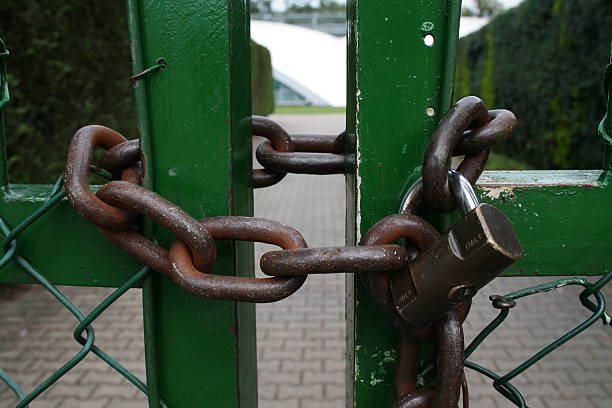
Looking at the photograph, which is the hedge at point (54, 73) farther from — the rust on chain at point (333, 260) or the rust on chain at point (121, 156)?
the rust on chain at point (333, 260)

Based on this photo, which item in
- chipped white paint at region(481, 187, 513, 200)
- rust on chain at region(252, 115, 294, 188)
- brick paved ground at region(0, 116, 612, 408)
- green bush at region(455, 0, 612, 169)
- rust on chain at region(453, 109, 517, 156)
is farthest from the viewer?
green bush at region(455, 0, 612, 169)

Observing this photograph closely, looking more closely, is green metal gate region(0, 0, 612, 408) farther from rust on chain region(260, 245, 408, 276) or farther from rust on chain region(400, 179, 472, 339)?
rust on chain region(260, 245, 408, 276)

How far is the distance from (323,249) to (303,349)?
359 cm

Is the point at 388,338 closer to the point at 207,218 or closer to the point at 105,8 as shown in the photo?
the point at 207,218

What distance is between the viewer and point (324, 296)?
5152 mm

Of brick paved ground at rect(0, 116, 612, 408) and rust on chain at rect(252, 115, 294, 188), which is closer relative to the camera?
rust on chain at rect(252, 115, 294, 188)

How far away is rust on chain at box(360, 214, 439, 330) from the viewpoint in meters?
0.73

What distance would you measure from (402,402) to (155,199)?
1.51ft

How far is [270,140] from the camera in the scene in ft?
3.18


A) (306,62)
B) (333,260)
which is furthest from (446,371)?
(306,62)

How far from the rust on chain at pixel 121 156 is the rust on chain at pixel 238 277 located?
0.17 meters

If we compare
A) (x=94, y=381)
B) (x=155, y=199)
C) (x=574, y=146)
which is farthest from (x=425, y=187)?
(x=574, y=146)

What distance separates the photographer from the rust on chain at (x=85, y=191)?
74cm

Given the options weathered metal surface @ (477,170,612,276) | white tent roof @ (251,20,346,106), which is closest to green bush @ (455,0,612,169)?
weathered metal surface @ (477,170,612,276)
